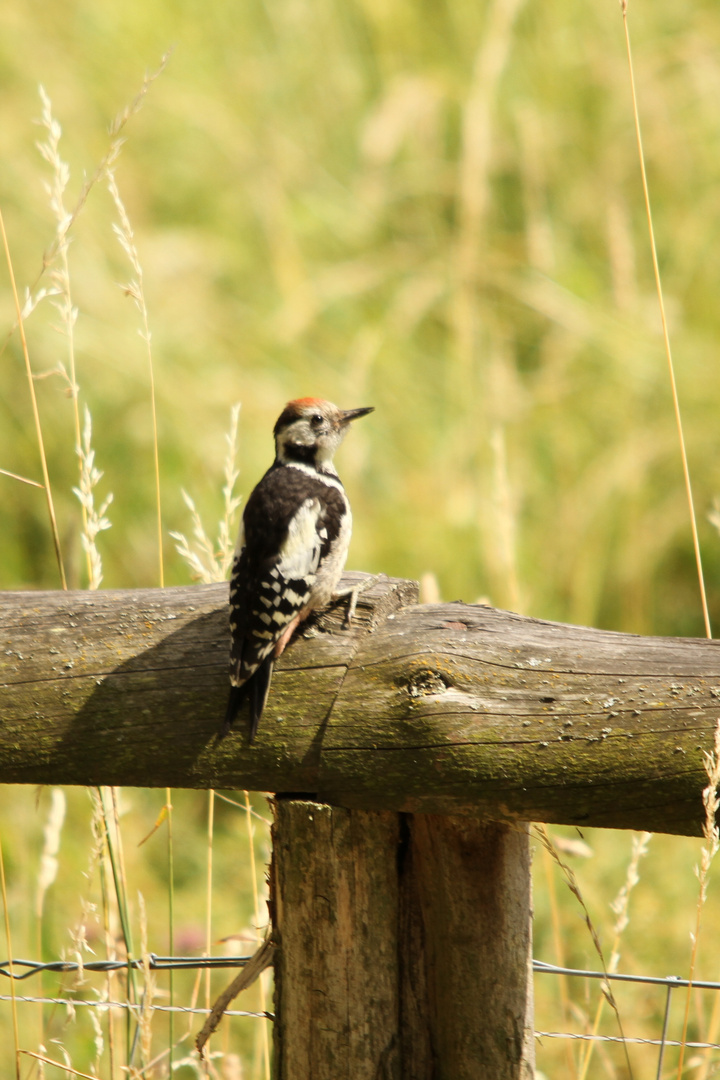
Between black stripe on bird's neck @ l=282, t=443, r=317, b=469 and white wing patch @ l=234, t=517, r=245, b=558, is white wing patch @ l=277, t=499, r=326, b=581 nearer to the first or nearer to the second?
white wing patch @ l=234, t=517, r=245, b=558

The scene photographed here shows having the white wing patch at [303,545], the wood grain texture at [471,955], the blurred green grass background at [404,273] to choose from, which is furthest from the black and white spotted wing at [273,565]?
the blurred green grass background at [404,273]

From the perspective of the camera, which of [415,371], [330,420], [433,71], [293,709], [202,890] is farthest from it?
[433,71]

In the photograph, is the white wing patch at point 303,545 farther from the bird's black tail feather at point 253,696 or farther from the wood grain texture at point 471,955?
the wood grain texture at point 471,955

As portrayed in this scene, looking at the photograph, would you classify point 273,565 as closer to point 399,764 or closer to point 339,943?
point 399,764

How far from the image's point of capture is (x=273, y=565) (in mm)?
2061

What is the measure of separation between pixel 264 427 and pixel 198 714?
3.54 metres

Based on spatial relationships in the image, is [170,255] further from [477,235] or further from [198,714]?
[198,714]

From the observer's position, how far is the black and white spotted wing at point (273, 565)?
5.53ft

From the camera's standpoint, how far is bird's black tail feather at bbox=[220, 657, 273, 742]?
1.66 m

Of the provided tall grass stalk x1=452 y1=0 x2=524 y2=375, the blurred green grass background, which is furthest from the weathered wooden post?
tall grass stalk x1=452 y1=0 x2=524 y2=375

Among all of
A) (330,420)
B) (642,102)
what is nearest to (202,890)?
(330,420)

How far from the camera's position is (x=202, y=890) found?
4105 millimetres

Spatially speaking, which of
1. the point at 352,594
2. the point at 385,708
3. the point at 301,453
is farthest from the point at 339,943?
the point at 301,453

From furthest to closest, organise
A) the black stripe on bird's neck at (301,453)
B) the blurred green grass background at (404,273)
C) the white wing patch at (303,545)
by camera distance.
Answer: the blurred green grass background at (404,273)
the black stripe on bird's neck at (301,453)
the white wing patch at (303,545)
